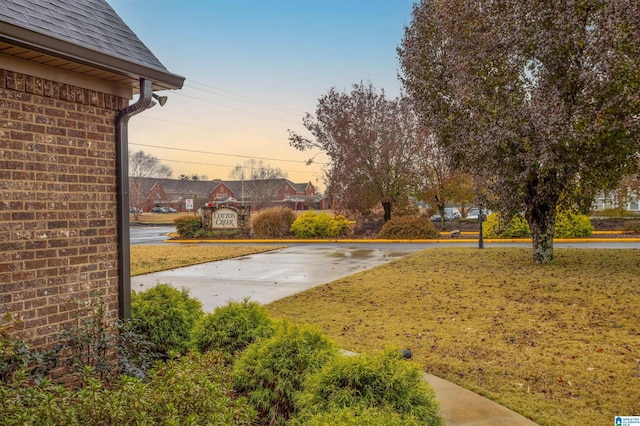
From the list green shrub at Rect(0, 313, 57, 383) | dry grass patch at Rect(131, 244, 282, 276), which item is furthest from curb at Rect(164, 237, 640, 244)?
green shrub at Rect(0, 313, 57, 383)

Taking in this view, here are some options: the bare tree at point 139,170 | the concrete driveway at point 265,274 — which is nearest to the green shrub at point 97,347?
the concrete driveway at point 265,274

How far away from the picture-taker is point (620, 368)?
4.61 meters

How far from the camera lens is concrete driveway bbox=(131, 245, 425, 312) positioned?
8.86 metres

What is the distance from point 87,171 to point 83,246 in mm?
623

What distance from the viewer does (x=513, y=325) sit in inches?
246

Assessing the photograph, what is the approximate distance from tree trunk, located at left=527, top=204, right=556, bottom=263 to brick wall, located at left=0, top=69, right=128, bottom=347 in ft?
33.6

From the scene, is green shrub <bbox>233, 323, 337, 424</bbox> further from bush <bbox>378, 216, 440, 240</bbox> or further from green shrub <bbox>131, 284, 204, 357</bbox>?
bush <bbox>378, 216, 440, 240</bbox>

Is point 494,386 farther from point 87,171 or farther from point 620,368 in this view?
point 87,171

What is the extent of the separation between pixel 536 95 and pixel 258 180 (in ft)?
143

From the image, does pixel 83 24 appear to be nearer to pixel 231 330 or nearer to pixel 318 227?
pixel 231 330

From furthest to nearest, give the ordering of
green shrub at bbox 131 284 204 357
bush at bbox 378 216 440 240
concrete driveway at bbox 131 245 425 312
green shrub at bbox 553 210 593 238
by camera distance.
Answer: bush at bbox 378 216 440 240 → green shrub at bbox 553 210 593 238 → concrete driveway at bbox 131 245 425 312 → green shrub at bbox 131 284 204 357

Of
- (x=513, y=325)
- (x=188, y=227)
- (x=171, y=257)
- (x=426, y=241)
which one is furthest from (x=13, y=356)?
(x=188, y=227)

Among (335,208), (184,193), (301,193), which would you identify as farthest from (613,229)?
(184,193)

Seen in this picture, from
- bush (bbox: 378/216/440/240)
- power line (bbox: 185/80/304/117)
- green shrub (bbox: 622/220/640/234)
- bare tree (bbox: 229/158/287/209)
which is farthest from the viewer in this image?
bare tree (bbox: 229/158/287/209)
